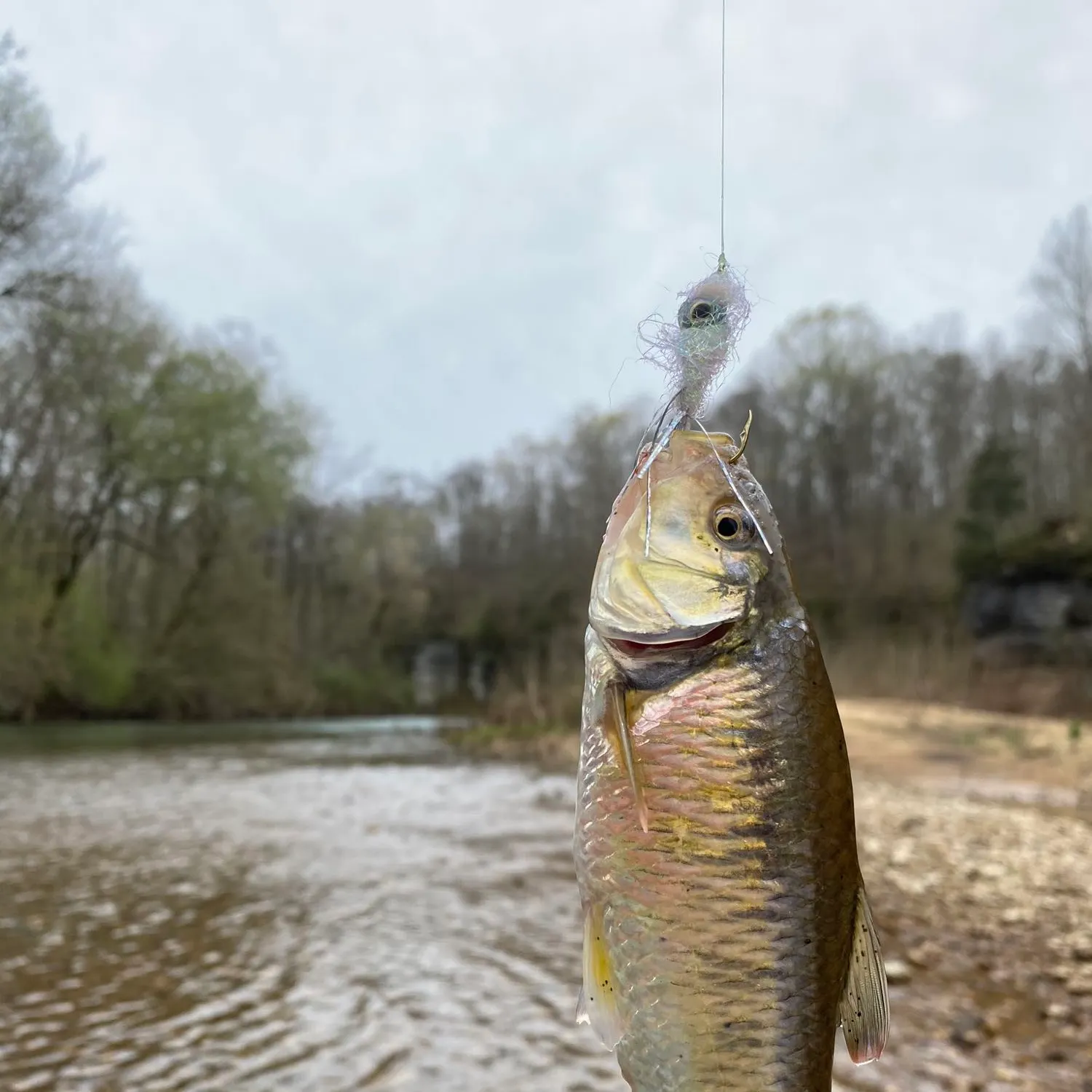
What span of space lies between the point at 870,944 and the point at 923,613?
1719 inches

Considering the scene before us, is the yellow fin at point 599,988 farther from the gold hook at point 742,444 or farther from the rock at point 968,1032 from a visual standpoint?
the rock at point 968,1032

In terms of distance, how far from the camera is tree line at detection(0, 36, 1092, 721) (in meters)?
28.0

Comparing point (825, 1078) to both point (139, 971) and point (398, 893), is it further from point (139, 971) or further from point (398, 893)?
point (398, 893)

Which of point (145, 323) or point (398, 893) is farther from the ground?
point (145, 323)

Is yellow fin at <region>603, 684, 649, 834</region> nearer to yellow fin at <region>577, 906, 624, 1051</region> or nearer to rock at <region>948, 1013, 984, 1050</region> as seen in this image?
yellow fin at <region>577, 906, 624, 1051</region>

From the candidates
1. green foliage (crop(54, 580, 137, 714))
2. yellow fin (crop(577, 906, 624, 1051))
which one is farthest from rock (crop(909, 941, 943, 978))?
green foliage (crop(54, 580, 137, 714))

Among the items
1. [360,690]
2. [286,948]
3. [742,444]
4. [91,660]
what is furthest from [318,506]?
[742,444]

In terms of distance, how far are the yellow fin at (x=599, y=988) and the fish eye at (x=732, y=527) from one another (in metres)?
0.65

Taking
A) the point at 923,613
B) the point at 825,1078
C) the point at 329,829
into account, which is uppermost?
the point at 923,613

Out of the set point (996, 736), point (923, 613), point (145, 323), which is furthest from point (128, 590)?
point (923, 613)

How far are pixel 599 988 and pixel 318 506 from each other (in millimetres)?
50661

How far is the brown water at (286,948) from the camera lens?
4879mm

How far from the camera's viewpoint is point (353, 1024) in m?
5.44

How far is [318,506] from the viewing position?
165 feet
